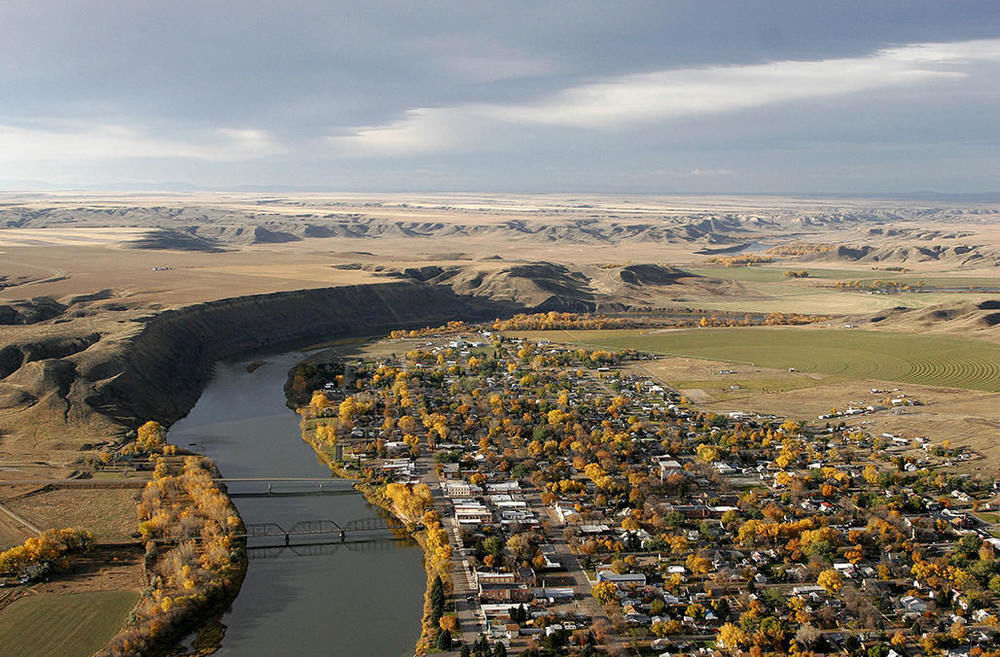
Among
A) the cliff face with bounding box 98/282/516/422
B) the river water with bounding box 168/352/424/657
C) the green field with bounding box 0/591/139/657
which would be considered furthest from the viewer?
the cliff face with bounding box 98/282/516/422

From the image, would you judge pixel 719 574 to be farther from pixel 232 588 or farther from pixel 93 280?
pixel 93 280

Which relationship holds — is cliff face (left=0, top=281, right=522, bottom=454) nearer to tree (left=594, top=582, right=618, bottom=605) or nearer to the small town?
the small town

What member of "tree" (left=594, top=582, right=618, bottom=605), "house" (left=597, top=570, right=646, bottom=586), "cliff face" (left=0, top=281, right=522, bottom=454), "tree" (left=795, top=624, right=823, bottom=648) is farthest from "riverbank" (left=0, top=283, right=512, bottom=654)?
"tree" (left=795, top=624, right=823, bottom=648)

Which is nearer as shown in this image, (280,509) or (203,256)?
(280,509)

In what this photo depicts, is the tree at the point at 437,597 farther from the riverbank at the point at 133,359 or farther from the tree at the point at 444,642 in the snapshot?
the riverbank at the point at 133,359

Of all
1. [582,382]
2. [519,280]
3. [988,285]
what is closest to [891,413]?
[582,382]

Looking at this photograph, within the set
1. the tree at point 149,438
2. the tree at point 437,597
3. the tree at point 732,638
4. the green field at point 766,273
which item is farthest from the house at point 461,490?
the green field at point 766,273
